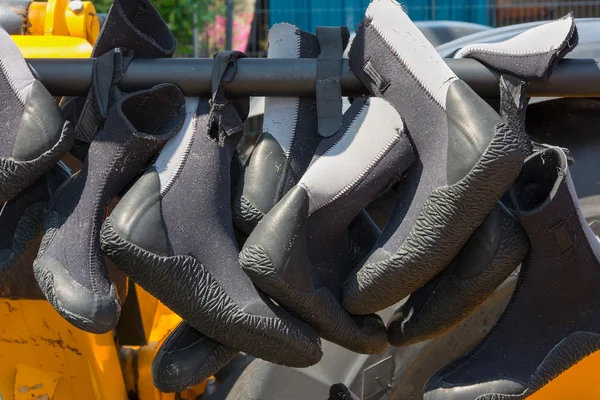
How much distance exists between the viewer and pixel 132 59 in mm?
1303

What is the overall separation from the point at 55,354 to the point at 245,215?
0.69m

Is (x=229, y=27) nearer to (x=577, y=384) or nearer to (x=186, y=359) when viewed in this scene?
(x=577, y=384)

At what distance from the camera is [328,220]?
1.22 meters

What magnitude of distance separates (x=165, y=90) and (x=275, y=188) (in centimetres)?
20

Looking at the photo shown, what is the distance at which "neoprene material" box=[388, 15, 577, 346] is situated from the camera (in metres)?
1.19

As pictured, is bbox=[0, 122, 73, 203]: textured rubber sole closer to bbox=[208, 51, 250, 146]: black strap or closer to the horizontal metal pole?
the horizontal metal pole

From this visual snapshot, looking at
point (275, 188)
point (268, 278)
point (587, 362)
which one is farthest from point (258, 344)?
point (587, 362)

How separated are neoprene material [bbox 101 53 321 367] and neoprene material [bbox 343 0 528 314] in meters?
0.13

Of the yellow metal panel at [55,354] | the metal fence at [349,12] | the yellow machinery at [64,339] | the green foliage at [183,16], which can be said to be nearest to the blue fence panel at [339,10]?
the metal fence at [349,12]

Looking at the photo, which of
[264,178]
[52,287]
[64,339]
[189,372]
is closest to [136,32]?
[264,178]

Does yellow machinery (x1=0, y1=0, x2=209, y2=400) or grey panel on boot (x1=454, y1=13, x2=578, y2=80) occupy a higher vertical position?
grey panel on boot (x1=454, y1=13, x2=578, y2=80)

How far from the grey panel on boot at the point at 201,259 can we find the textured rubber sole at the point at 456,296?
0.50ft

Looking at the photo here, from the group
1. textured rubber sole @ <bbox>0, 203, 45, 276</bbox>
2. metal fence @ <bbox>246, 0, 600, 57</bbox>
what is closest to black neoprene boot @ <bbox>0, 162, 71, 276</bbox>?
textured rubber sole @ <bbox>0, 203, 45, 276</bbox>

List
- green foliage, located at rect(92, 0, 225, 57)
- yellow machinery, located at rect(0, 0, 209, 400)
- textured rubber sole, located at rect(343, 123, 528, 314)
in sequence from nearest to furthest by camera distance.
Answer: textured rubber sole, located at rect(343, 123, 528, 314) < yellow machinery, located at rect(0, 0, 209, 400) < green foliage, located at rect(92, 0, 225, 57)
